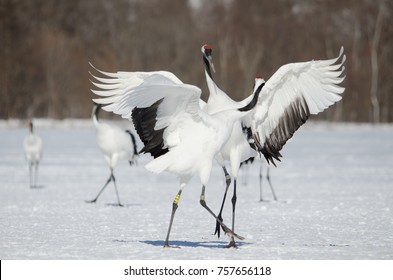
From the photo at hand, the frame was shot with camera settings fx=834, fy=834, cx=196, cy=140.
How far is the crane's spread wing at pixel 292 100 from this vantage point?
917cm

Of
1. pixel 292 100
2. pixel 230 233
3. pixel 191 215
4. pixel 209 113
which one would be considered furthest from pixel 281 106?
pixel 191 215

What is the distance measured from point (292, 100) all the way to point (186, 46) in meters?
49.7

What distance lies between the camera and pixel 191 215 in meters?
11.2

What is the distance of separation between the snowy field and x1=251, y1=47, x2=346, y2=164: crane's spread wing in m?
1.10

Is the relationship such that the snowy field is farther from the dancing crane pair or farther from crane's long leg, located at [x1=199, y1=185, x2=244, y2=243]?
the dancing crane pair

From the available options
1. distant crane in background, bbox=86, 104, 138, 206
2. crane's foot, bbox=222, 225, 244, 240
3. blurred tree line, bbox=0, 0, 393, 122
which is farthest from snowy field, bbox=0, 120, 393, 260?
blurred tree line, bbox=0, 0, 393, 122

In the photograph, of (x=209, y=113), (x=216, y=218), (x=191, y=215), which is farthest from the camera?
(x=191, y=215)

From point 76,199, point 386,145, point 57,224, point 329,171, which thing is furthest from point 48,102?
point 57,224

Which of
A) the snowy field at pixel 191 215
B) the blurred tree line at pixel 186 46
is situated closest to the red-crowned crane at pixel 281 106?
the snowy field at pixel 191 215

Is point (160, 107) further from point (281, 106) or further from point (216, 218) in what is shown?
point (281, 106)

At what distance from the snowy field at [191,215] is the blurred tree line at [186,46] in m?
28.4

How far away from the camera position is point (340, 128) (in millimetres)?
48469

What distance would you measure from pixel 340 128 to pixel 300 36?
15.3m

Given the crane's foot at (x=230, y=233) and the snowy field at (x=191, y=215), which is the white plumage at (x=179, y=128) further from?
the snowy field at (x=191, y=215)
